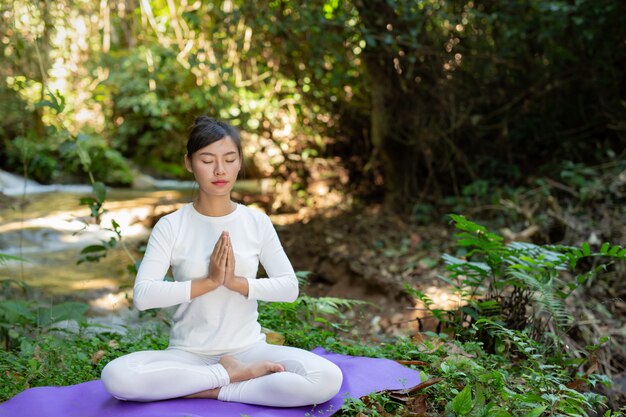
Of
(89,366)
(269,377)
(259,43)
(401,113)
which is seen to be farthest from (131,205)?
(269,377)

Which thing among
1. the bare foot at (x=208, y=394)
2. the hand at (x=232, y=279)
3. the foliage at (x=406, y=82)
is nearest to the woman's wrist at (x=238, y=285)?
the hand at (x=232, y=279)

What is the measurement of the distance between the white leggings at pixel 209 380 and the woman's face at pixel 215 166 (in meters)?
0.70

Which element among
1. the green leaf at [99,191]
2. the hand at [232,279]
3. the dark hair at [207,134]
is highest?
the dark hair at [207,134]

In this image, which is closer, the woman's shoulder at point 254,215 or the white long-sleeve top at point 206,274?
the white long-sleeve top at point 206,274

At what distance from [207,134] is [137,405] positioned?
43.4 inches

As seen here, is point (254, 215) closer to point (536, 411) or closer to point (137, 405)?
point (137, 405)

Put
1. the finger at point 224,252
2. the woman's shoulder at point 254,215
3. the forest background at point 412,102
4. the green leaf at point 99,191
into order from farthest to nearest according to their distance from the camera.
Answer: the forest background at point 412,102
the green leaf at point 99,191
the woman's shoulder at point 254,215
the finger at point 224,252

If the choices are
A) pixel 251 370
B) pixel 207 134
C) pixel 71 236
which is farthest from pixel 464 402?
pixel 71 236

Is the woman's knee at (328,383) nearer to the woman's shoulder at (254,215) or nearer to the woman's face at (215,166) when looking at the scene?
the woman's shoulder at (254,215)

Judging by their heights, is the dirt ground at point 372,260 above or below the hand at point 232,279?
below

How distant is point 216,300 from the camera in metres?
2.76

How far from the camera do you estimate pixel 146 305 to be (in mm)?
2654

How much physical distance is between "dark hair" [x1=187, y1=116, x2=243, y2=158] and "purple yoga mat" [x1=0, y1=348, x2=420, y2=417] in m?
1.02

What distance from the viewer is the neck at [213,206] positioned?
2805mm
